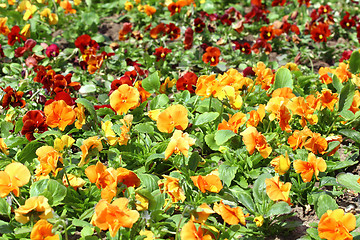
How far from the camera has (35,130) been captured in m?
2.83

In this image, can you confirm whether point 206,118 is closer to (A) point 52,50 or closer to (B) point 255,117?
(B) point 255,117

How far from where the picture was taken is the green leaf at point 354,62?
3.79 metres

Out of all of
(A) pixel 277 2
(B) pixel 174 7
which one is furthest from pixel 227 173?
(A) pixel 277 2

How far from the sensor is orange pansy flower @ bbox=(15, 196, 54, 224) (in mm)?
2053

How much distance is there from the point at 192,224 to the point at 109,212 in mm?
393

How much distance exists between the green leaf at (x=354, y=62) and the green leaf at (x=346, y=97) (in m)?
0.79

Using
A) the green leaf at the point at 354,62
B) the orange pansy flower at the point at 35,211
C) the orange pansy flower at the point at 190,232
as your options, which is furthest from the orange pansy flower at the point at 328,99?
the orange pansy flower at the point at 35,211

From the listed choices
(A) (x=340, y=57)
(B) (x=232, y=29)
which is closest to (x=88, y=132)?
(B) (x=232, y=29)

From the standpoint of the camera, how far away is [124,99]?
288 centimetres

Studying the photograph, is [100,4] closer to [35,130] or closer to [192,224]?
[35,130]

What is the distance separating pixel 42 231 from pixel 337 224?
1354mm

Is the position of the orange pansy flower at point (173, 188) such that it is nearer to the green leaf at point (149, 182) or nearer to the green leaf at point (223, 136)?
the green leaf at point (149, 182)

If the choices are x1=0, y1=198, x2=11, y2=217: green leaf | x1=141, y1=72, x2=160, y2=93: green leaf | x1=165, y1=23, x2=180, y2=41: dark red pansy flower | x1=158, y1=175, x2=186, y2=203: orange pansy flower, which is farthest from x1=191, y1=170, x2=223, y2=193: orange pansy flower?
x1=165, y1=23, x2=180, y2=41: dark red pansy flower

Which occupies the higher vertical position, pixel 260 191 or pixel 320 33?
pixel 320 33
